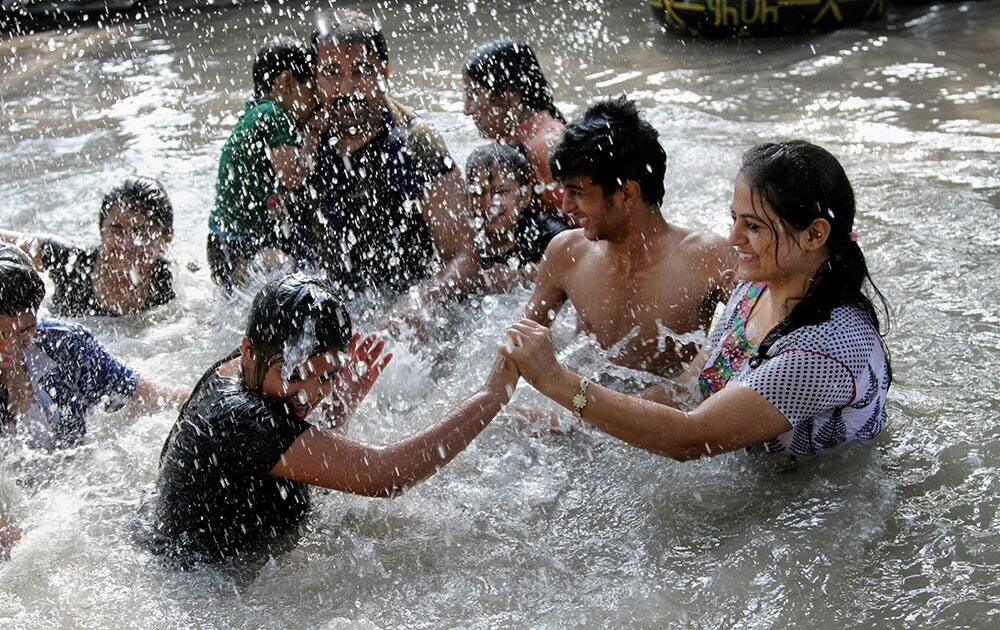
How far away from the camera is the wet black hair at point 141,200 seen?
15.6 feet

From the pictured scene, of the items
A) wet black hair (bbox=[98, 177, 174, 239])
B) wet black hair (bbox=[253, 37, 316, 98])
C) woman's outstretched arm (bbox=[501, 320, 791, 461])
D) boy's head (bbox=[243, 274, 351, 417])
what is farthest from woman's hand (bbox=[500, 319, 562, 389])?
wet black hair (bbox=[253, 37, 316, 98])

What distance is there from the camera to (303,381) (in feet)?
9.39

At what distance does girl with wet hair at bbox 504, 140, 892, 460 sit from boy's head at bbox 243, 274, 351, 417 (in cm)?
65

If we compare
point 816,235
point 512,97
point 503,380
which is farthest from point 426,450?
point 512,97

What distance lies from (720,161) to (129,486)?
418 centimetres

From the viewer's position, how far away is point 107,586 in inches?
125

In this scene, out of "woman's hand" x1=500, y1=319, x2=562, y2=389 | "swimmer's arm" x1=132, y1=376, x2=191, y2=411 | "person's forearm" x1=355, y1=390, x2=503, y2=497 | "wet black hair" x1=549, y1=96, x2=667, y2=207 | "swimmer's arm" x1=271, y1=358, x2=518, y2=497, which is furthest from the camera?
"swimmer's arm" x1=132, y1=376, x2=191, y2=411

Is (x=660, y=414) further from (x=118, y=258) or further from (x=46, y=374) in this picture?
(x=118, y=258)

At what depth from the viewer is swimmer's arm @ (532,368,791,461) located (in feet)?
9.45

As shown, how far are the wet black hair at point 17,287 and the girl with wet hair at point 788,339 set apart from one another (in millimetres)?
1633

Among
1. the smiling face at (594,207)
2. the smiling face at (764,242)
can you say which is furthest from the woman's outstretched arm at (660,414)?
the smiling face at (594,207)

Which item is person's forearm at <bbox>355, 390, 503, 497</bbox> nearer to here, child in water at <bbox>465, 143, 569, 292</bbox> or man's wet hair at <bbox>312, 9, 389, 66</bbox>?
child in water at <bbox>465, 143, 569, 292</bbox>

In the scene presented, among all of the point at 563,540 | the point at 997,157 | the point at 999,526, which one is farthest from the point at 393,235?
the point at 997,157

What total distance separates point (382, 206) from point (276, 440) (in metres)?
2.27
